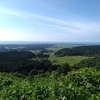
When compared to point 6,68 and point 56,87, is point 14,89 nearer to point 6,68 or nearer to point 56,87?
point 56,87

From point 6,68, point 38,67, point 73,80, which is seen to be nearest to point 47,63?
point 38,67

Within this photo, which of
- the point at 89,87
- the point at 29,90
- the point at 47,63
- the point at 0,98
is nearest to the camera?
the point at 0,98

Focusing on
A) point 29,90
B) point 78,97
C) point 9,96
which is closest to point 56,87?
point 78,97

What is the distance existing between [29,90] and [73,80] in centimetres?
201

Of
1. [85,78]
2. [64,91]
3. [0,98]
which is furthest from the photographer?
[85,78]

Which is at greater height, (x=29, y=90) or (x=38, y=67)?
(x=29, y=90)

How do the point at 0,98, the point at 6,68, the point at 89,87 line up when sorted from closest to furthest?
the point at 0,98 → the point at 89,87 → the point at 6,68

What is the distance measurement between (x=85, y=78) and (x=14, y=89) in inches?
104

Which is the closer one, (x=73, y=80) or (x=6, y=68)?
(x=73, y=80)

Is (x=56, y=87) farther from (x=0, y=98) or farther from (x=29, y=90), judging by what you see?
(x=0, y=98)

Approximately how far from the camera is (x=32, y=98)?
13.9 ft

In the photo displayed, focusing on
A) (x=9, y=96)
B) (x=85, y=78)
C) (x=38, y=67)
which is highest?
(x=85, y=78)

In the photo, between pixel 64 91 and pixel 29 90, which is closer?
pixel 64 91

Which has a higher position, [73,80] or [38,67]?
[73,80]
